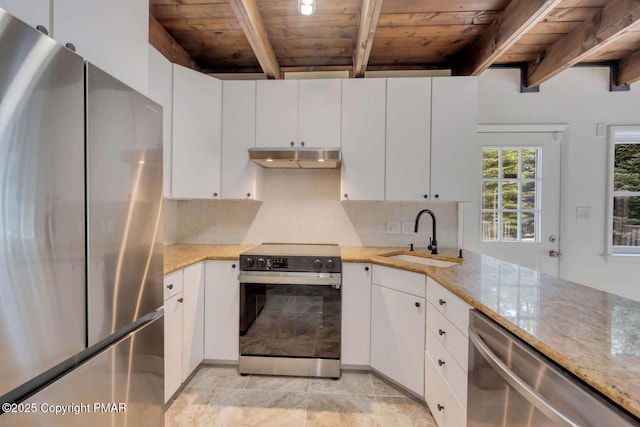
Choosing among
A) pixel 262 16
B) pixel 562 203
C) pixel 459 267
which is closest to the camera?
pixel 459 267

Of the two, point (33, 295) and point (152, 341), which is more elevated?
point (33, 295)

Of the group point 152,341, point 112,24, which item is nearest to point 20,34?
Answer: point 112,24

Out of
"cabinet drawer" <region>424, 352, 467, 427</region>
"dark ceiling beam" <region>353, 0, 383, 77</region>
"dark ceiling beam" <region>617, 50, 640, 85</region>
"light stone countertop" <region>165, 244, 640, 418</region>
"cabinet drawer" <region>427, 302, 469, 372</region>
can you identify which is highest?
"dark ceiling beam" <region>617, 50, 640, 85</region>

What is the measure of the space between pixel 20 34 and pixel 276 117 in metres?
1.76

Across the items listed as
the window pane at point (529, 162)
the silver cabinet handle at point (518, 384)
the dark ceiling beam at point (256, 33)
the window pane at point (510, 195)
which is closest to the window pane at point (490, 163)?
the window pane at point (510, 195)

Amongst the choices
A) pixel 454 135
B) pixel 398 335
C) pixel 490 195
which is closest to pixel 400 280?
pixel 398 335

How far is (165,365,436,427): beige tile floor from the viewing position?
1.68 meters

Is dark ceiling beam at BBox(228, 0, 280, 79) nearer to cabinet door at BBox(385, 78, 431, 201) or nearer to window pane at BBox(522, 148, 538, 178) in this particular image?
cabinet door at BBox(385, 78, 431, 201)

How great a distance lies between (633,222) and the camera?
2.62 metres

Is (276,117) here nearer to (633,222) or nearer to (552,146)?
(552,146)

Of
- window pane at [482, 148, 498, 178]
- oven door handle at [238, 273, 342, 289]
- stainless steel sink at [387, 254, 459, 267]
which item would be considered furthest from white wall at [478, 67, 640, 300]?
oven door handle at [238, 273, 342, 289]

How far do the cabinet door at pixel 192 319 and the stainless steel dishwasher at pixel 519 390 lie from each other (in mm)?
1739

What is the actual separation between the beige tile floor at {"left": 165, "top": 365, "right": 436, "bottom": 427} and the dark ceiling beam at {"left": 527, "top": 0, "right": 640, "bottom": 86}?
2.67 metres

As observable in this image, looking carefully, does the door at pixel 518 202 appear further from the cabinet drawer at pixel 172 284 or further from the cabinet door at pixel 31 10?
the cabinet door at pixel 31 10
